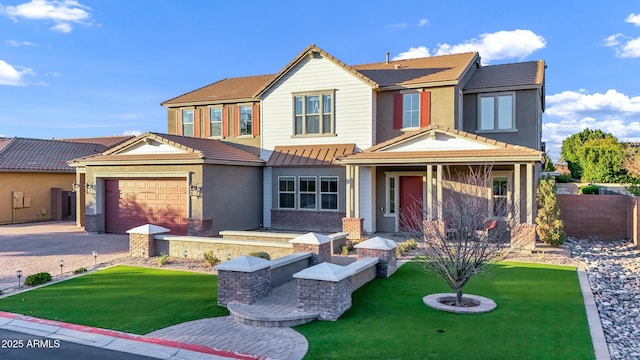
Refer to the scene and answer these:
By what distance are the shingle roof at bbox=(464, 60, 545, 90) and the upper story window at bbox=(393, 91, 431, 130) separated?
2.00 meters

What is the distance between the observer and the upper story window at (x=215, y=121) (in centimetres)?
2309

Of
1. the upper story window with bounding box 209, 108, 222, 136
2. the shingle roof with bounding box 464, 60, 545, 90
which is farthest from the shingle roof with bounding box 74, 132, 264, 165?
the shingle roof with bounding box 464, 60, 545, 90

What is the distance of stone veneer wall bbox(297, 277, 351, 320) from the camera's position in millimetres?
8273

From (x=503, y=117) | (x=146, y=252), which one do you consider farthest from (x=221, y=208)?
(x=503, y=117)

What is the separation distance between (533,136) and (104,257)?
16.3m

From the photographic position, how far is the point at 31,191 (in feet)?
85.6

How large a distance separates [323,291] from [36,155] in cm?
Result: 2600

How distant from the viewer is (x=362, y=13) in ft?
64.6

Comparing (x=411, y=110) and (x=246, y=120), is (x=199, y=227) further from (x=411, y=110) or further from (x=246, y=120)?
(x=411, y=110)

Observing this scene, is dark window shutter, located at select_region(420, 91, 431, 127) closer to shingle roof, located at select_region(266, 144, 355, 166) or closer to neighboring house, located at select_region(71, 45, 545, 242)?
neighboring house, located at select_region(71, 45, 545, 242)

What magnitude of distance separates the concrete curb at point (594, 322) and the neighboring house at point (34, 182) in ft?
86.2

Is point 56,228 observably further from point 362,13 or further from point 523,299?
point 523,299

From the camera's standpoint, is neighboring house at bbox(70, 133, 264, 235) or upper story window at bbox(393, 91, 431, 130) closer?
neighboring house at bbox(70, 133, 264, 235)

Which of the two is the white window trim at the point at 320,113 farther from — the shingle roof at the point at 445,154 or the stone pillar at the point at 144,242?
the stone pillar at the point at 144,242
